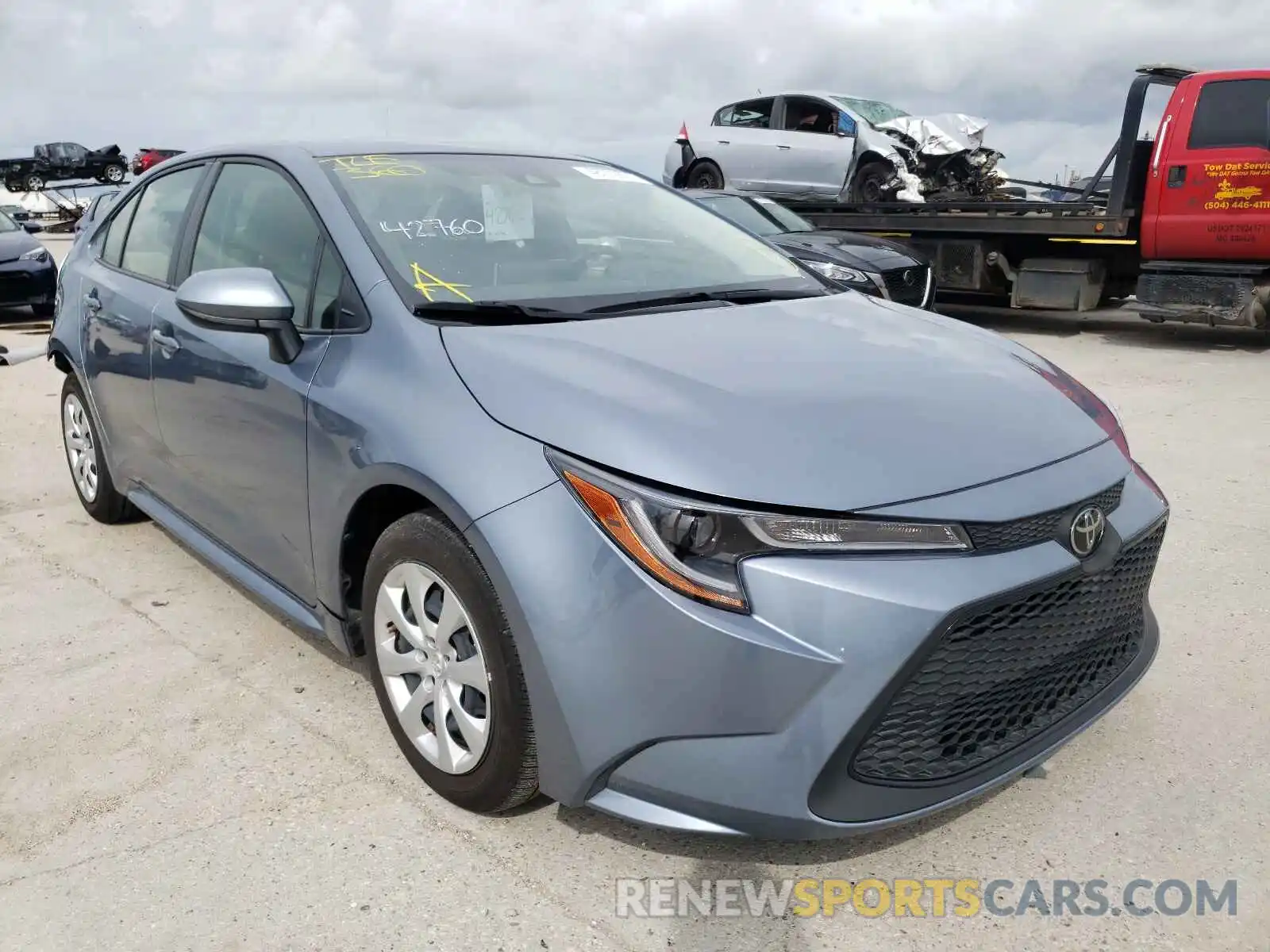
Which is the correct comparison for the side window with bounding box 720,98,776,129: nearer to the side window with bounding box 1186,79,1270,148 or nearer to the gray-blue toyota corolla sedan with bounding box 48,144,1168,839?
the side window with bounding box 1186,79,1270,148

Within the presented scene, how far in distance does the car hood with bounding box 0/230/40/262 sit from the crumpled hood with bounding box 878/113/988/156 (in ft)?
32.3

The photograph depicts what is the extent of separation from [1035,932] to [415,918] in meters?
1.24

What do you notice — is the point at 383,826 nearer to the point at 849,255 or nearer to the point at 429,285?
the point at 429,285

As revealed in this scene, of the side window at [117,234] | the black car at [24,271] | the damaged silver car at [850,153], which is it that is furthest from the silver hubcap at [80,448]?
the damaged silver car at [850,153]

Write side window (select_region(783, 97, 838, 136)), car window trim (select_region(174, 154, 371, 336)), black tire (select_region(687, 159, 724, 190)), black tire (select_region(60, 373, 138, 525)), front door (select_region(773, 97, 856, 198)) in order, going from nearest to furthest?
car window trim (select_region(174, 154, 371, 336)) → black tire (select_region(60, 373, 138, 525)) → front door (select_region(773, 97, 856, 198)) → side window (select_region(783, 97, 838, 136)) → black tire (select_region(687, 159, 724, 190))

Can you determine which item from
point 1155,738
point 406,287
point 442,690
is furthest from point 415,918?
point 1155,738

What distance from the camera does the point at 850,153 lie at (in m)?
12.9

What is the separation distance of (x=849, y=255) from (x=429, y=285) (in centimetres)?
676

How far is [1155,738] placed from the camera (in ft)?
9.09

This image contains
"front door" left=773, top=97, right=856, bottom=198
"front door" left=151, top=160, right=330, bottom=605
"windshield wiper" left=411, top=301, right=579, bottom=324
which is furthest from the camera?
"front door" left=773, top=97, right=856, bottom=198

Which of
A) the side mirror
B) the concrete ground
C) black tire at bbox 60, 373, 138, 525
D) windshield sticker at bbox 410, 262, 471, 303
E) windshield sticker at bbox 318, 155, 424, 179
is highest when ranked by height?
windshield sticker at bbox 318, 155, 424, 179

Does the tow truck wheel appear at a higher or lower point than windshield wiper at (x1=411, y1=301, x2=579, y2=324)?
higher

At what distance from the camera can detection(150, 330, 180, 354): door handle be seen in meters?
3.36

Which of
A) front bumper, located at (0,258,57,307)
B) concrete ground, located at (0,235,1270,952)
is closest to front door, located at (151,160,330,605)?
concrete ground, located at (0,235,1270,952)
